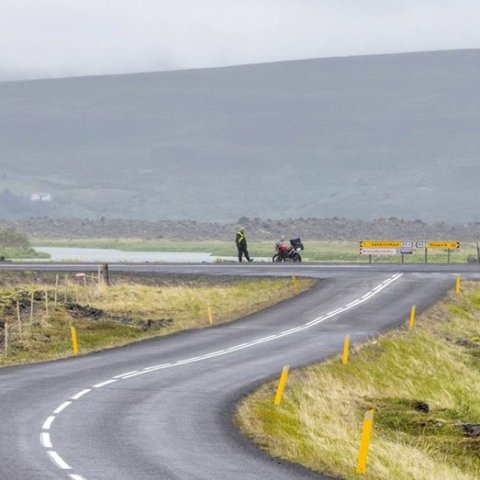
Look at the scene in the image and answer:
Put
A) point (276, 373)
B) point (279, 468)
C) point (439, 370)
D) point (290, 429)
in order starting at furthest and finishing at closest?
1. point (439, 370)
2. point (276, 373)
3. point (290, 429)
4. point (279, 468)

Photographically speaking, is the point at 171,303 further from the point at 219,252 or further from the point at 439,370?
the point at 219,252

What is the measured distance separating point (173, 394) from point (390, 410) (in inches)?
206

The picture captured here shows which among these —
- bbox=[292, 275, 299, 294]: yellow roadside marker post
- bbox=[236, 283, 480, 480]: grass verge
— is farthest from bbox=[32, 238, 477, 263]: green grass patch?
bbox=[236, 283, 480, 480]: grass verge

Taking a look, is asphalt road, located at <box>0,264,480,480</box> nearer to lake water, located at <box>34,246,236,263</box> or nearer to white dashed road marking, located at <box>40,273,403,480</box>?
white dashed road marking, located at <box>40,273,403,480</box>

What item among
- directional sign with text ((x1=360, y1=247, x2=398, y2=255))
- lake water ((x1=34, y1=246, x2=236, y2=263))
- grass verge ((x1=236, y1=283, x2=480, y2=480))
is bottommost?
grass verge ((x1=236, y1=283, x2=480, y2=480))

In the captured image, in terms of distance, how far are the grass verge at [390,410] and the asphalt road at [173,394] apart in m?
0.76

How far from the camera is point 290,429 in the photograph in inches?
1190

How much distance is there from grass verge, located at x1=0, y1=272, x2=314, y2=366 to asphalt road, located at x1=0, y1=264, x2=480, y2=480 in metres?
2.38

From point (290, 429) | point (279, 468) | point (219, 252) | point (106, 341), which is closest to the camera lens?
point (279, 468)

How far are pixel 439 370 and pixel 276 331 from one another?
750 cm

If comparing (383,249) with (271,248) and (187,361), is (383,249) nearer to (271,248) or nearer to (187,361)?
(187,361)

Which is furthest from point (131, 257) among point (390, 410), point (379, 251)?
point (390, 410)

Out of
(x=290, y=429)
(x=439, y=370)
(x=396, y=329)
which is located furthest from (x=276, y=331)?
(x=290, y=429)

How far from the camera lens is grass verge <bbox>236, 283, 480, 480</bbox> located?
26.5m
